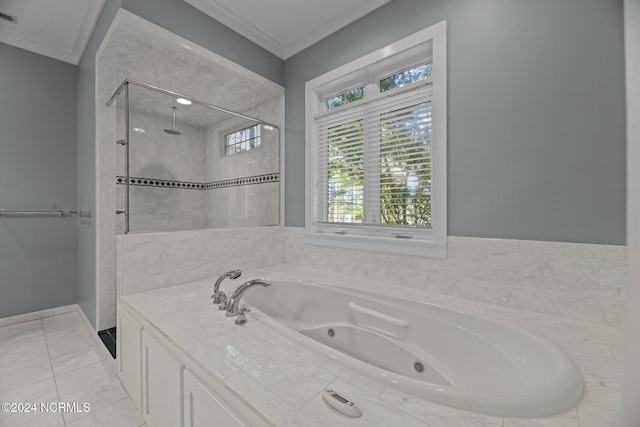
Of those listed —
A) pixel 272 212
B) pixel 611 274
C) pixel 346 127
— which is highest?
pixel 346 127

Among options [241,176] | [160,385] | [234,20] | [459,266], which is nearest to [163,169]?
[241,176]

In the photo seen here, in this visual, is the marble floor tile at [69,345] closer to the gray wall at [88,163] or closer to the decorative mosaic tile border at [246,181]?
the gray wall at [88,163]

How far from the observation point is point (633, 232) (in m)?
0.47

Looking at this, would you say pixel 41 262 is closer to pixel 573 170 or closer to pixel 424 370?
pixel 424 370

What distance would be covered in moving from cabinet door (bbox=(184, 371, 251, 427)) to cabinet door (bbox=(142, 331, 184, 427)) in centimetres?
7

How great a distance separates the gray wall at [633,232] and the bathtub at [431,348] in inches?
10.3

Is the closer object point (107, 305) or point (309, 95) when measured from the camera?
point (107, 305)

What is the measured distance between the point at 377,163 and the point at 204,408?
5.67 feet

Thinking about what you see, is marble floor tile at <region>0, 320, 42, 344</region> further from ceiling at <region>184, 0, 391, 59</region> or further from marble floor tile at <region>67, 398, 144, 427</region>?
ceiling at <region>184, 0, 391, 59</region>

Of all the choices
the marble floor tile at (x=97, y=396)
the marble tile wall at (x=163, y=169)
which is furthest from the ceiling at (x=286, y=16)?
the marble floor tile at (x=97, y=396)

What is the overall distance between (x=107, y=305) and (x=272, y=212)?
4.97 ft

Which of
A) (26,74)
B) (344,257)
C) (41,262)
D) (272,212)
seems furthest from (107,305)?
(26,74)

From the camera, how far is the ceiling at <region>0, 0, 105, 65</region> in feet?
6.49

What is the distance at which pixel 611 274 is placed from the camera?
1175mm
